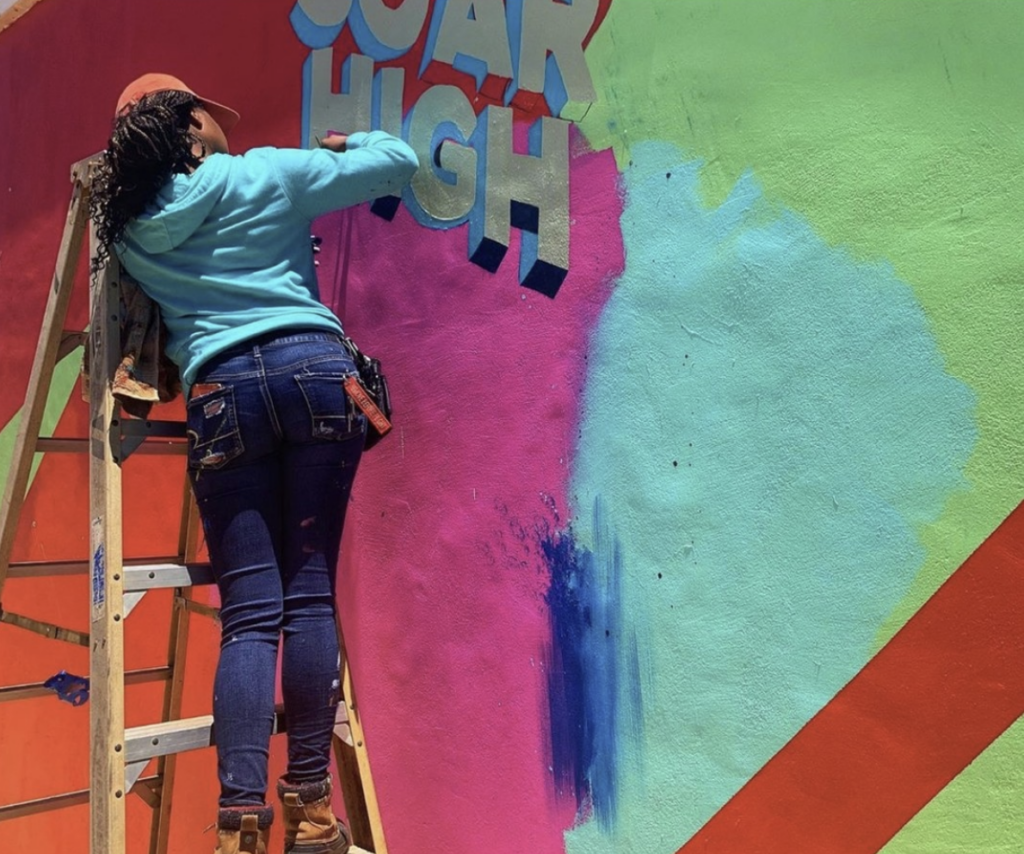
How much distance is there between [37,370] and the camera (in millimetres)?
2260

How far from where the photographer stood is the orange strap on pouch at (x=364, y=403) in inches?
76.7

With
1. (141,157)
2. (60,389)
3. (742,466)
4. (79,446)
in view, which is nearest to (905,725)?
(742,466)

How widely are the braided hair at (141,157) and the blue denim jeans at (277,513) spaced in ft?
1.19

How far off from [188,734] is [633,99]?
164 cm

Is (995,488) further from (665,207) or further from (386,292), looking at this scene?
(386,292)

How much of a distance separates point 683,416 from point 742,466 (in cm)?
17

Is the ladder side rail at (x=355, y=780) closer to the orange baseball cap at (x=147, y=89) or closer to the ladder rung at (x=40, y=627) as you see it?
the ladder rung at (x=40, y=627)

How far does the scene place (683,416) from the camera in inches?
81.3

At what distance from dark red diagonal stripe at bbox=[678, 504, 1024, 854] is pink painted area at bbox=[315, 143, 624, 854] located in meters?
0.51

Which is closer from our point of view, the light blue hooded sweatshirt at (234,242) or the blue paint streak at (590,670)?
the light blue hooded sweatshirt at (234,242)

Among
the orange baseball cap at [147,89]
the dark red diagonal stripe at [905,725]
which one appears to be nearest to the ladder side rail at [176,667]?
the orange baseball cap at [147,89]

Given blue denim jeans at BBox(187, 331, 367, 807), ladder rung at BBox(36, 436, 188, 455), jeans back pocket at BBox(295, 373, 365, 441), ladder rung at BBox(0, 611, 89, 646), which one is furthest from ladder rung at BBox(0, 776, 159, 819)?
jeans back pocket at BBox(295, 373, 365, 441)

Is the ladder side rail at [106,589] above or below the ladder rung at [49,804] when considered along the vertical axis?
above

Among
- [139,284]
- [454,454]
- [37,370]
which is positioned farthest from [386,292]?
[37,370]
